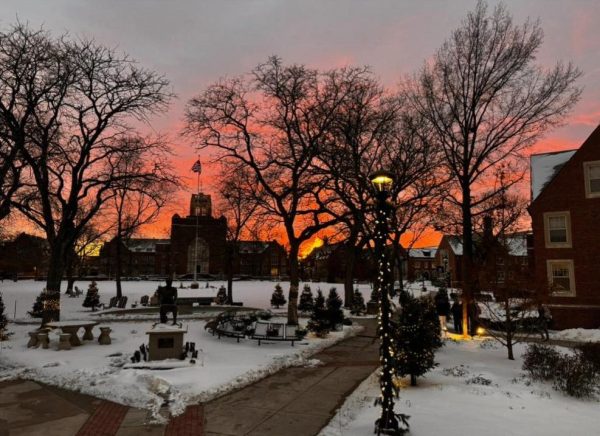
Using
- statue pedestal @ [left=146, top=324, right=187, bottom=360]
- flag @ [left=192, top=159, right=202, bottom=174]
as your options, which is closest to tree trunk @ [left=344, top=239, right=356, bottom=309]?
flag @ [left=192, top=159, right=202, bottom=174]

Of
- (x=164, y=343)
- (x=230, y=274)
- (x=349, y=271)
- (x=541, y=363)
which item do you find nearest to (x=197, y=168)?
(x=230, y=274)

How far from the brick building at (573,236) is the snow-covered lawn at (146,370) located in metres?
15.0

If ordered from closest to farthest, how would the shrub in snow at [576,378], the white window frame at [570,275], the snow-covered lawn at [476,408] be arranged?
the snow-covered lawn at [476,408], the shrub in snow at [576,378], the white window frame at [570,275]

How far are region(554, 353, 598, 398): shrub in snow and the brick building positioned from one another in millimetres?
13796

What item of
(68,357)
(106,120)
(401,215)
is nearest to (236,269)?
(401,215)

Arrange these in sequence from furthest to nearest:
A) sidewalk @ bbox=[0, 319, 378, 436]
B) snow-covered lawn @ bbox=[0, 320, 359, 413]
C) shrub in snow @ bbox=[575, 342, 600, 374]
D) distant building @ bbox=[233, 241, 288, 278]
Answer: distant building @ bbox=[233, 241, 288, 278] < shrub in snow @ bbox=[575, 342, 600, 374] < snow-covered lawn @ bbox=[0, 320, 359, 413] < sidewalk @ bbox=[0, 319, 378, 436]

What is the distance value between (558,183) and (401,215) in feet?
47.9

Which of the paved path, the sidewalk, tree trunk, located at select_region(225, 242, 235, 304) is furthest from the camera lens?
tree trunk, located at select_region(225, 242, 235, 304)

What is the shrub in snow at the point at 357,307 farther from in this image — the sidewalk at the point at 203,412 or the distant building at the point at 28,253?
the distant building at the point at 28,253

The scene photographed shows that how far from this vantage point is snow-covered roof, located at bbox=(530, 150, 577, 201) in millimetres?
27033

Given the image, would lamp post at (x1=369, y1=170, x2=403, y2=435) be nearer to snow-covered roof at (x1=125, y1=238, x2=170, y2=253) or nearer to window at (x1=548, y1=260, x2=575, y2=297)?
window at (x1=548, y1=260, x2=575, y2=297)

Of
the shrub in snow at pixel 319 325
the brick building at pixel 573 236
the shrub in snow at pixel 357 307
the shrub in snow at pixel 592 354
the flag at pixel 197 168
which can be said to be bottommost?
the shrub in snow at pixel 357 307

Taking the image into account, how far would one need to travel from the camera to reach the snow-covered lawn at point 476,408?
8047 millimetres

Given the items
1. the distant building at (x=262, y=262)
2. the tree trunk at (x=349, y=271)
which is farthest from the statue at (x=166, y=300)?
the distant building at (x=262, y=262)
